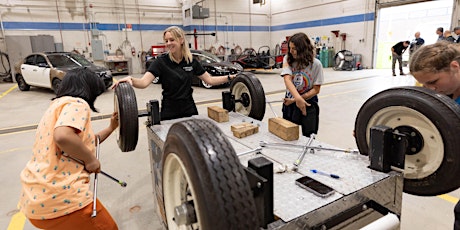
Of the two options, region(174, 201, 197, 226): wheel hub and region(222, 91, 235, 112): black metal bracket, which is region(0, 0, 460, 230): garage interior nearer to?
region(222, 91, 235, 112): black metal bracket

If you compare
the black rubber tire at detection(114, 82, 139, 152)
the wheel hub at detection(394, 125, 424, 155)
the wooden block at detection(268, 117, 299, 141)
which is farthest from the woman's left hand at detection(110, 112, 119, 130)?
the wheel hub at detection(394, 125, 424, 155)

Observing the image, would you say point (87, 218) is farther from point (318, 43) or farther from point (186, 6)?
point (318, 43)

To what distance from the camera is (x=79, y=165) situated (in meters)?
1.50

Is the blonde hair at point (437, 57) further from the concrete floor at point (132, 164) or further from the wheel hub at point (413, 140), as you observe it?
the concrete floor at point (132, 164)

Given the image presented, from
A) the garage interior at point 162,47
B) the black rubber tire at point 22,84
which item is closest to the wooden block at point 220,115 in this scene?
the garage interior at point 162,47

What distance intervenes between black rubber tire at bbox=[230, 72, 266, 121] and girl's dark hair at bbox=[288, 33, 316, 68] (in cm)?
44

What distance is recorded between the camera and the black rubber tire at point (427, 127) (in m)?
1.32

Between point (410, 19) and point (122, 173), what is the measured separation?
1610 centimetres

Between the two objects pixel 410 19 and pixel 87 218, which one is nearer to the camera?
pixel 87 218

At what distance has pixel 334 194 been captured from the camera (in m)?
1.18

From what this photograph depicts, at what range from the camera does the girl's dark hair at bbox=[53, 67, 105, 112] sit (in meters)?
1.55

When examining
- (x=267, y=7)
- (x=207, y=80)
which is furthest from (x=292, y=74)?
(x=267, y=7)

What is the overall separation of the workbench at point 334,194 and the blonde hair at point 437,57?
0.55 meters

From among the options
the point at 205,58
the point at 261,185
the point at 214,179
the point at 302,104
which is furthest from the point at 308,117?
the point at 205,58
